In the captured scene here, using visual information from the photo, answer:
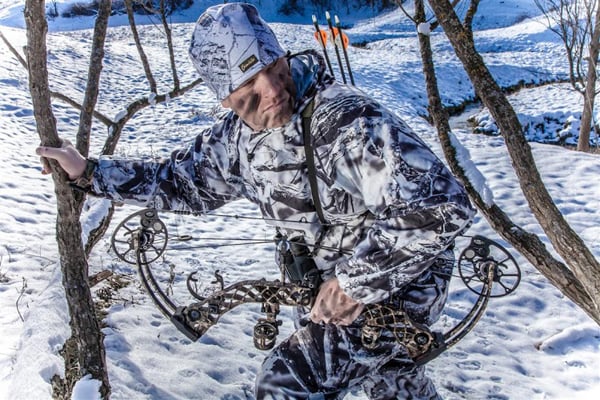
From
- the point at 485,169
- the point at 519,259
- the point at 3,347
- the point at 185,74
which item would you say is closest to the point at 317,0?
the point at 185,74

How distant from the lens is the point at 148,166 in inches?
90.4

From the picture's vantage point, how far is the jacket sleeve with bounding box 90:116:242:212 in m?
2.21

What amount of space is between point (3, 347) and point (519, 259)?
5.49 m

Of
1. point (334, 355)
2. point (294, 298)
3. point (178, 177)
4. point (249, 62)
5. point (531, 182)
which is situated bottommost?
point (334, 355)

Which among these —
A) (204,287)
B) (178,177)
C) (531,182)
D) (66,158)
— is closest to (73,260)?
(66,158)

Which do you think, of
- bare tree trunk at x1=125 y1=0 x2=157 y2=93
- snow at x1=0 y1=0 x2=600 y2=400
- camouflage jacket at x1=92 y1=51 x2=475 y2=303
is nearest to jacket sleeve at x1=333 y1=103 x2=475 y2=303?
camouflage jacket at x1=92 y1=51 x2=475 y2=303

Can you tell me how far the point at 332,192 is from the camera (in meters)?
1.78

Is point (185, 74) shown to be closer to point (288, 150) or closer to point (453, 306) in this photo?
point (453, 306)

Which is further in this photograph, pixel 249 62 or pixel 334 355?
pixel 334 355

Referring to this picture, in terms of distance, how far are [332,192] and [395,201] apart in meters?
0.28

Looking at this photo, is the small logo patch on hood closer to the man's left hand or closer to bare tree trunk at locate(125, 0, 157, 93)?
the man's left hand

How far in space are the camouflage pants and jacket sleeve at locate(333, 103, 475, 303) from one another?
0.26 meters

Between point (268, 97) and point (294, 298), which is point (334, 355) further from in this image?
point (268, 97)

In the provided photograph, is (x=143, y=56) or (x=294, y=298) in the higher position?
(x=143, y=56)
